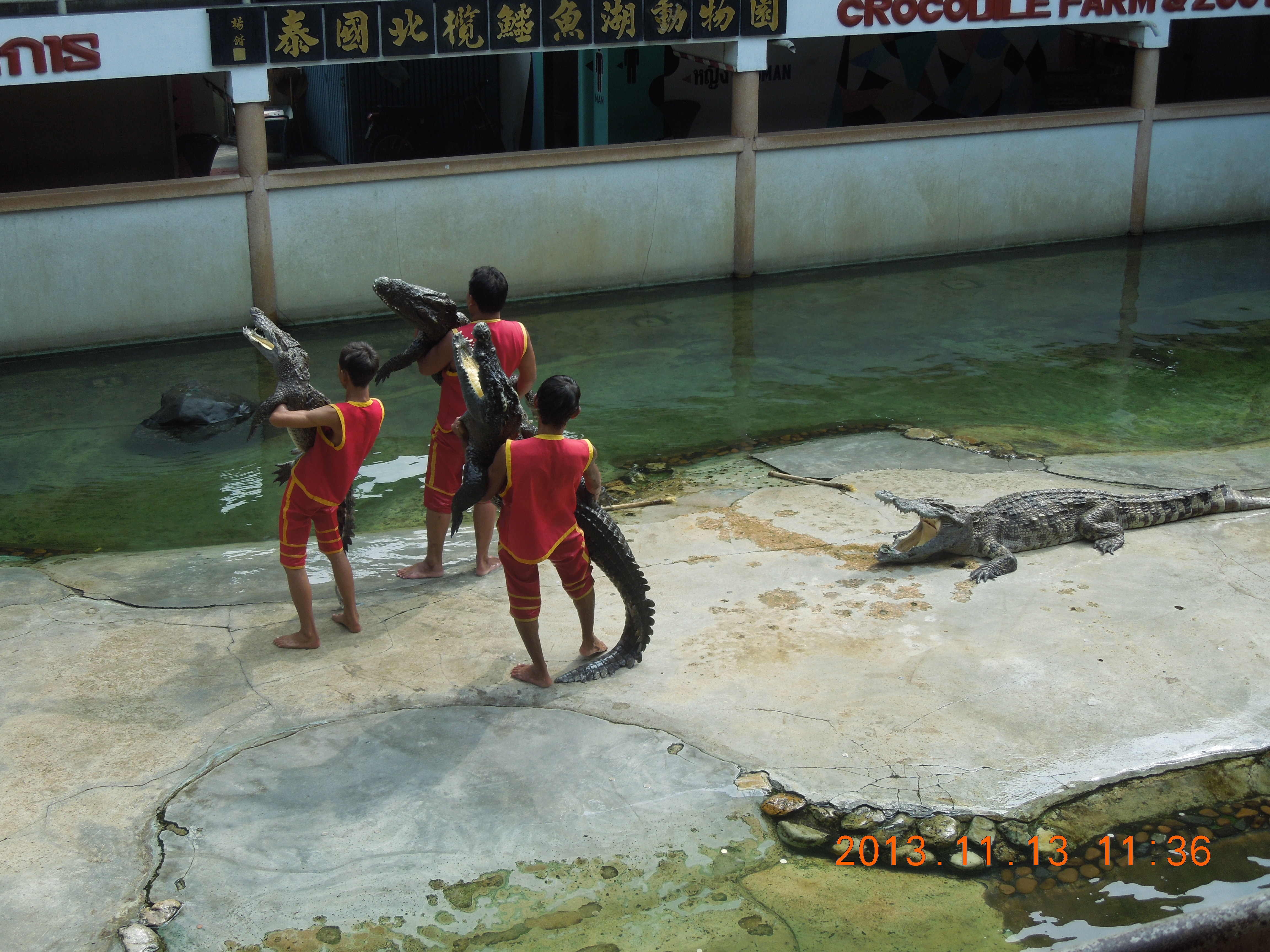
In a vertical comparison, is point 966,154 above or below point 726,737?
above

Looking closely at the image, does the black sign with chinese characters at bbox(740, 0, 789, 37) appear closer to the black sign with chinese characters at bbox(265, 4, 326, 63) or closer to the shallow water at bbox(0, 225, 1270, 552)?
the shallow water at bbox(0, 225, 1270, 552)

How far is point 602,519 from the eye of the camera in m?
4.56

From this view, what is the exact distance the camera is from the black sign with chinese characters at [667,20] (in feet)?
34.7

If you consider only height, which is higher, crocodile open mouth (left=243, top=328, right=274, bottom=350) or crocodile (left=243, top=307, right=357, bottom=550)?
crocodile open mouth (left=243, top=328, right=274, bottom=350)

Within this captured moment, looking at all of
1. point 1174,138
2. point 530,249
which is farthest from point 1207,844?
point 1174,138

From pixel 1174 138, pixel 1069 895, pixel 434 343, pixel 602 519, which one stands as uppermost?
pixel 1174 138

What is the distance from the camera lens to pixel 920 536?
564 cm

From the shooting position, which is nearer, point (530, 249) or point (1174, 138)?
point (530, 249)

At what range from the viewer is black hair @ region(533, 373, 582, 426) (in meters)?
4.11

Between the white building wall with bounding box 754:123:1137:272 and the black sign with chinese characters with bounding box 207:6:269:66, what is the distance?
4.58 metres

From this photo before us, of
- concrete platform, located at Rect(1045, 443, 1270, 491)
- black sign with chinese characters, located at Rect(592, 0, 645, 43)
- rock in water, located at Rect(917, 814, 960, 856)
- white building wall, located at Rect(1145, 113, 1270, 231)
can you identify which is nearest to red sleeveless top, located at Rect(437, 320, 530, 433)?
rock in water, located at Rect(917, 814, 960, 856)

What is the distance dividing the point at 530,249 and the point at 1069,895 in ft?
27.4

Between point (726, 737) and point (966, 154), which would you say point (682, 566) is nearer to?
point (726, 737)

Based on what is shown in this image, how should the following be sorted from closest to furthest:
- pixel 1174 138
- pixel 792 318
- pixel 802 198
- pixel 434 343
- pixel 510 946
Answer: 1. pixel 510 946
2. pixel 434 343
3. pixel 792 318
4. pixel 802 198
5. pixel 1174 138
